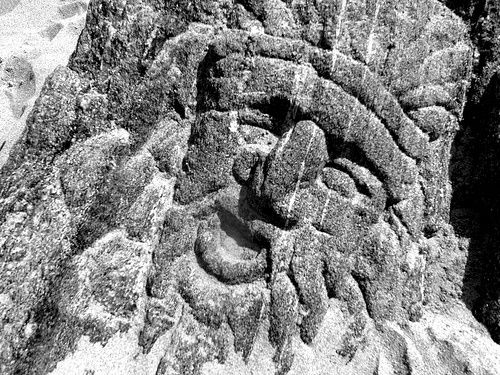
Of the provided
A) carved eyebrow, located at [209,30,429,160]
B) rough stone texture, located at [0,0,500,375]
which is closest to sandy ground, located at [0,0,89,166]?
rough stone texture, located at [0,0,500,375]

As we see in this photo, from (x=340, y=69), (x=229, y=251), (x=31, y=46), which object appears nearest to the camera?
(x=340, y=69)

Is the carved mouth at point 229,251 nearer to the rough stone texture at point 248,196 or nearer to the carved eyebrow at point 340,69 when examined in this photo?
the rough stone texture at point 248,196

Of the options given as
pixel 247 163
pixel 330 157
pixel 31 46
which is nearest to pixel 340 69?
pixel 330 157

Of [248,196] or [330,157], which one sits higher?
[330,157]

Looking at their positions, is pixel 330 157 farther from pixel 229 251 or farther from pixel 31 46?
pixel 31 46

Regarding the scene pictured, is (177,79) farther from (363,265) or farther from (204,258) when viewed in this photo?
(363,265)

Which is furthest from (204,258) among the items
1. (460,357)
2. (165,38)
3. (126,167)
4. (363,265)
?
(460,357)
